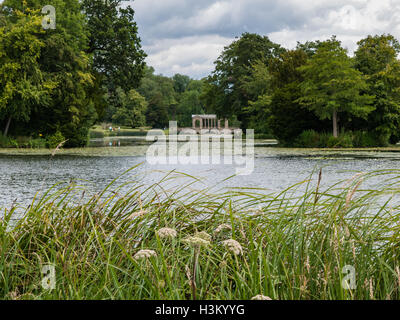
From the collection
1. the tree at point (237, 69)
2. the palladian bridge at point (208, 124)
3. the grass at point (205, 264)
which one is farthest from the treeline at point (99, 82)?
the palladian bridge at point (208, 124)

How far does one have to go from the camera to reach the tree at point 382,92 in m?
22.5

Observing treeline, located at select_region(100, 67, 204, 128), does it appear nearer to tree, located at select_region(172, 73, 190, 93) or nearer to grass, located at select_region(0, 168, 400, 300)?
tree, located at select_region(172, 73, 190, 93)

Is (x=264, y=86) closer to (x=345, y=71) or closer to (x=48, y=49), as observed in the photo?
(x=345, y=71)

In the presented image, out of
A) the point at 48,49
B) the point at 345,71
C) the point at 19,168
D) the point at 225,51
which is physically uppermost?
the point at 225,51

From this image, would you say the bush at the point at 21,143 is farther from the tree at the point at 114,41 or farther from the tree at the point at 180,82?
the tree at the point at 180,82

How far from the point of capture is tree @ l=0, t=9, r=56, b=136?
72.2ft

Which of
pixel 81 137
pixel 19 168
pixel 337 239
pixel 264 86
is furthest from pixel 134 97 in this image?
pixel 337 239

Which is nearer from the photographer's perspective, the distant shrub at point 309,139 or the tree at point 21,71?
the tree at point 21,71

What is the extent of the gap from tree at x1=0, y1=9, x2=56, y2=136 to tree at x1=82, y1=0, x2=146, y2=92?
8018mm

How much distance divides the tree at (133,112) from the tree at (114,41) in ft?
101

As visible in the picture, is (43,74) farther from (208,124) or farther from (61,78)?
(208,124)

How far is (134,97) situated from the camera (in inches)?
2474
